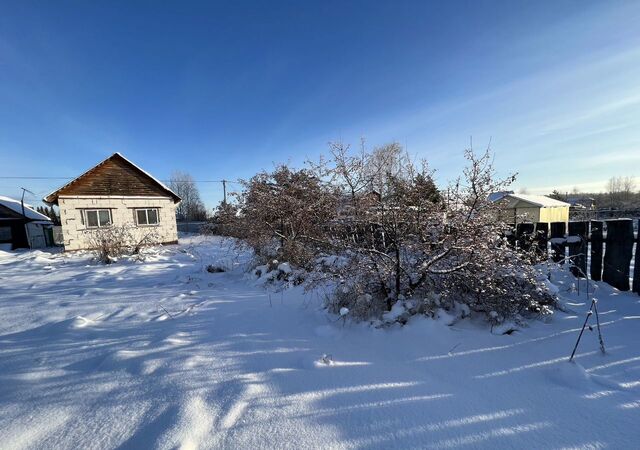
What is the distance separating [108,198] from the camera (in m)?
15.1

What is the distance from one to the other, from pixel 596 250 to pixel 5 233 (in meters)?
30.6

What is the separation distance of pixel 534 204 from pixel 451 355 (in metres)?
27.2

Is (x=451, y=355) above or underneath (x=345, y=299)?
underneath

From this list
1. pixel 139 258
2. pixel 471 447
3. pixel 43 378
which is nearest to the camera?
pixel 471 447

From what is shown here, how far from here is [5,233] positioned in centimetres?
1931

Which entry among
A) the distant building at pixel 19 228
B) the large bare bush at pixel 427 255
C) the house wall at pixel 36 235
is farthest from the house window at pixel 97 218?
the large bare bush at pixel 427 255

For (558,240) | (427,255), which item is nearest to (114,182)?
(427,255)

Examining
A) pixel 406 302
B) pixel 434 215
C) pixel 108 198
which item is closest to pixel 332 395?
pixel 406 302

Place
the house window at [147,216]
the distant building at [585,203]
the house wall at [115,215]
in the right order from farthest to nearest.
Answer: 1. the distant building at [585,203]
2. the house window at [147,216]
3. the house wall at [115,215]

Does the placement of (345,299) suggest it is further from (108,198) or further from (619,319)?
(108,198)

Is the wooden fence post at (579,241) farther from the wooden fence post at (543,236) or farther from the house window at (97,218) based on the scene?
the house window at (97,218)

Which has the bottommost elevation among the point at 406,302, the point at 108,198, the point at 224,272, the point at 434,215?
the point at 224,272

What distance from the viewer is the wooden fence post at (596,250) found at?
13.7 feet

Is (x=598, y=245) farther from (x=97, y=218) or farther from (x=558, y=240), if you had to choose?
(x=97, y=218)
